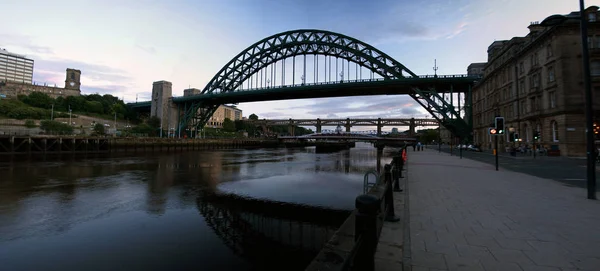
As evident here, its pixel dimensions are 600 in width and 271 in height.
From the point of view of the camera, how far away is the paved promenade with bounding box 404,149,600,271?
12.7 feet

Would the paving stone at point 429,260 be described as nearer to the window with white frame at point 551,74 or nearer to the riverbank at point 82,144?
the window with white frame at point 551,74

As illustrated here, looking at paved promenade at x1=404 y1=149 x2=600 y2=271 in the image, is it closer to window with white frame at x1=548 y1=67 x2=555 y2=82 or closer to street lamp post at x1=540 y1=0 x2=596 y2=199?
street lamp post at x1=540 y1=0 x2=596 y2=199

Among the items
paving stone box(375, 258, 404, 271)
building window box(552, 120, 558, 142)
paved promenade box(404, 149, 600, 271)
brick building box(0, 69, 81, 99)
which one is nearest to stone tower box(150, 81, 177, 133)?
paved promenade box(404, 149, 600, 271)

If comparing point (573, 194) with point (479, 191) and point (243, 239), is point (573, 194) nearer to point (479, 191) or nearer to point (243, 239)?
point (479, 191)

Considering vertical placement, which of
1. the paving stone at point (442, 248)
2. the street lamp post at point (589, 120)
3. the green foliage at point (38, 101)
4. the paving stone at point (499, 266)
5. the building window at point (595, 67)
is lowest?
the paving stone at point (442, 248)

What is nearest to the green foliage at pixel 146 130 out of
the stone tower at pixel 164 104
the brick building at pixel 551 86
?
the stone tower at pixel 164 104

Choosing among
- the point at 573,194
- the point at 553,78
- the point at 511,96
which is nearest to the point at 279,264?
the point at 573,194

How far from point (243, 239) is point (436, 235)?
4586 mm

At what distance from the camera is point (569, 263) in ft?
12.4

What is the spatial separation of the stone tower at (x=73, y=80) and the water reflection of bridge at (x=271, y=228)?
216m

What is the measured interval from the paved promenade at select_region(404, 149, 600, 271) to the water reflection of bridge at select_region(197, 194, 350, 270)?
2375 mm

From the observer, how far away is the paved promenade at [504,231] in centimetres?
387

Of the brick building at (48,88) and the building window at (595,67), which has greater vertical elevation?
the brick building at (48,88)

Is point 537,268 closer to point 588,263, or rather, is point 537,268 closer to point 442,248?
point 588,263
